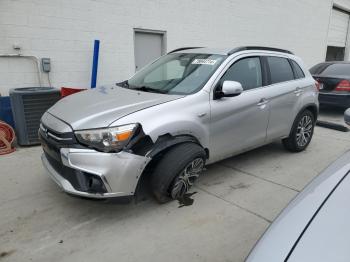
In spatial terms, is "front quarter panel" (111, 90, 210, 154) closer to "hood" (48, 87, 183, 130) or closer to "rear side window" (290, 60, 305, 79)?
"hood" (48, 87, 183, 130)

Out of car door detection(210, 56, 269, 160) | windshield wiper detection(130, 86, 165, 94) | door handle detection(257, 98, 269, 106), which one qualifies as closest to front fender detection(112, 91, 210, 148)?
car door detection(210, 56, 269, 160)

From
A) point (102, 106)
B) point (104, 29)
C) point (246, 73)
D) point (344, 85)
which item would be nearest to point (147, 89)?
point (102, 106)

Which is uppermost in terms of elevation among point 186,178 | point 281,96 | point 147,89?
point 147,89

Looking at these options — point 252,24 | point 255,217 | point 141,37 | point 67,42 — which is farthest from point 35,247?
point 252,24

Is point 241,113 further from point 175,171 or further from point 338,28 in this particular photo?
point 338,28

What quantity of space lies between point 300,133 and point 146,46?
4.43 metres

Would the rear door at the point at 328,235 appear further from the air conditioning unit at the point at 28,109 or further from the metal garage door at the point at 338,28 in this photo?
the metal garage door at the point at 338,28

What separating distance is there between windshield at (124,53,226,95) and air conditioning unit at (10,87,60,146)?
5.97 feet

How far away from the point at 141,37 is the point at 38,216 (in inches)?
214

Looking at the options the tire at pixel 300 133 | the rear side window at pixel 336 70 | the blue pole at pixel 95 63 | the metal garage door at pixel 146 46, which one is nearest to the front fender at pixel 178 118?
the tire at pixel 300 133

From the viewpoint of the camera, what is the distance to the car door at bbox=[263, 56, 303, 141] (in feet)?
13.8

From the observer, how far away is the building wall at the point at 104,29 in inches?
220

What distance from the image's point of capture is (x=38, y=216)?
3039mm

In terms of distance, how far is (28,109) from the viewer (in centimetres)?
496
